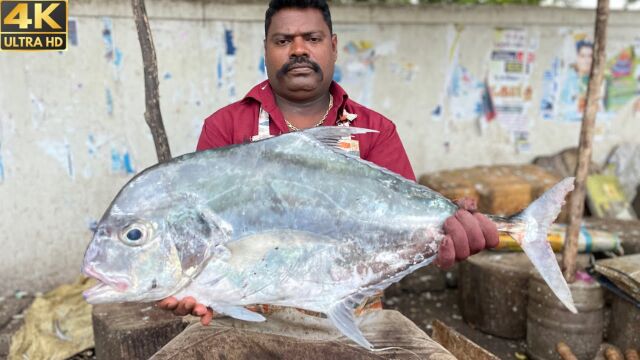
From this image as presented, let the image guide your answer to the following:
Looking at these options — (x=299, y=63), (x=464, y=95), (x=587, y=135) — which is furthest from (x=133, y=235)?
(x=464, y=95)

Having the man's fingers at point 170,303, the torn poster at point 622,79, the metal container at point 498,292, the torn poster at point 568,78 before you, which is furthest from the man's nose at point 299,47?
the torn poster at point 622,79

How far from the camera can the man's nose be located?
7.24 ft

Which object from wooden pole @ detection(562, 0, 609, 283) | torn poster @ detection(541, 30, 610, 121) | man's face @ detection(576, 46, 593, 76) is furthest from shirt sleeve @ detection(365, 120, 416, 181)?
man's face @ detection(576, 46, 593, 76)

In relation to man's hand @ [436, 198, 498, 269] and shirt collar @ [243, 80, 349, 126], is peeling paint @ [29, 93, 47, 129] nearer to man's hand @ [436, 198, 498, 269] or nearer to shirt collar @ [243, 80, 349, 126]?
shirt collar @ [243, 80, 349, 126]

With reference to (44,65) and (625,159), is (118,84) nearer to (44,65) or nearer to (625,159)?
(44,65)

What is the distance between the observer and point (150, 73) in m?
3.15

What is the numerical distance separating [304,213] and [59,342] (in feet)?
9.10

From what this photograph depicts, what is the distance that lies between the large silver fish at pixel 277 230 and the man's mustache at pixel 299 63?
52cm

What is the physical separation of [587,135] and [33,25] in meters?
4.11

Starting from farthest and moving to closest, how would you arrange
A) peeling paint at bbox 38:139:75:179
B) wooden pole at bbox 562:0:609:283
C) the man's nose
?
peeling paint at bbox 38:139:75:179 → wooden pole at bbox 562:0:609:283 → the man's nose

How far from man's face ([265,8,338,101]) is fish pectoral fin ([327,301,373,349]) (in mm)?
927

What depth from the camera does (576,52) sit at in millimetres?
5652

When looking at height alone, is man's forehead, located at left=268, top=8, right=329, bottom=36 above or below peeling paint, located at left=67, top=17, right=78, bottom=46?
below

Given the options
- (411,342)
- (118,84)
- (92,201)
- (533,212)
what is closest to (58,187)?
(92,201)
